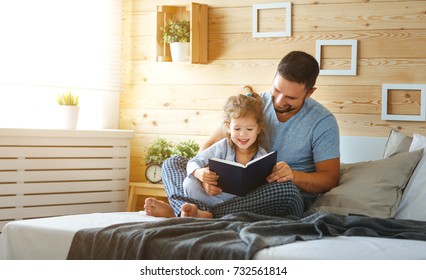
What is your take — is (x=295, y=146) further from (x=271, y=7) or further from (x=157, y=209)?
(x=271, y=7)

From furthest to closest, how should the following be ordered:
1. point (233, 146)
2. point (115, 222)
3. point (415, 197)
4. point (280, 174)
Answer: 1. point (233, 146)
2. point (415, 197)
3. point (280, 174)
4. point (115, 222)

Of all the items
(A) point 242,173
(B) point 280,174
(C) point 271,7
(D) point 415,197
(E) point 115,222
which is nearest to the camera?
(E) point 115,222

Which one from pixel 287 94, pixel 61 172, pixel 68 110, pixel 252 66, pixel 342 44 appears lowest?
pixel 61 172

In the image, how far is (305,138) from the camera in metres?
3.06

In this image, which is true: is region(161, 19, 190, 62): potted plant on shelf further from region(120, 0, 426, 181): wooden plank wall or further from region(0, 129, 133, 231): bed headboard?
region(0, 129, 133, 231): bed headboard

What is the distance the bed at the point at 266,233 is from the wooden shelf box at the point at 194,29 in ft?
4.42

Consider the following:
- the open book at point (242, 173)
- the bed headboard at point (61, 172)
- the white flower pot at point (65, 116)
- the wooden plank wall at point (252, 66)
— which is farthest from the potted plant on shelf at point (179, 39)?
the open book at point (242, 173)

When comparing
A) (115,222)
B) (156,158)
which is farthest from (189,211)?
(156,158)

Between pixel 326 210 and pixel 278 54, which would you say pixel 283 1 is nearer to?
pixel 278 54

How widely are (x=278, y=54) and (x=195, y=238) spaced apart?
1.87m

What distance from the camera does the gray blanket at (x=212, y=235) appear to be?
6.71 ft

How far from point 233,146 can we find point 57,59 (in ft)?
4.78

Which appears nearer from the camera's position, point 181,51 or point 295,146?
point 295,146

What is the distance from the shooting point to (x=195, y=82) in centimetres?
405
